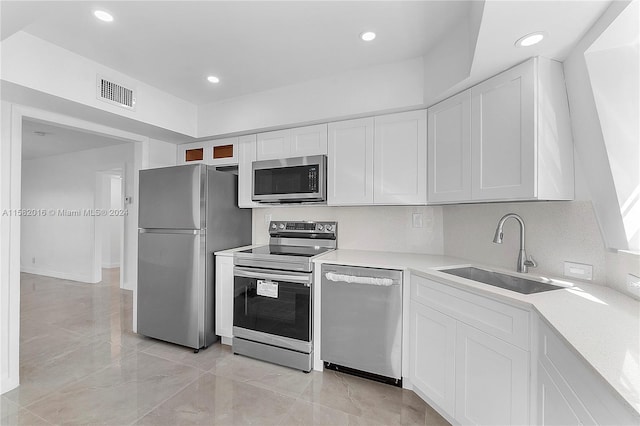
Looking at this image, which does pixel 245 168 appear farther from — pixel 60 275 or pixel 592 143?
pixel 60 275

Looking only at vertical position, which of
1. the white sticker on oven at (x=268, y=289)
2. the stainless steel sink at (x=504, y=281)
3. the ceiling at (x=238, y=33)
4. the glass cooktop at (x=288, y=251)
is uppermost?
the ceiling at (x=238, y=33)

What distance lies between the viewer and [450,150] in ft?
7.11

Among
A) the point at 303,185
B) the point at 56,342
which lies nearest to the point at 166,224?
the point at 303,185

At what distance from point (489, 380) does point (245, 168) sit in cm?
270

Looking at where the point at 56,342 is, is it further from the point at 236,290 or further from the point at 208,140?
the point at 208,140

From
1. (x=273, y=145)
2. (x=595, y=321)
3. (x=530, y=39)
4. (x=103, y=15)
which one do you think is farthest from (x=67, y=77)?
(x=595, y=321)

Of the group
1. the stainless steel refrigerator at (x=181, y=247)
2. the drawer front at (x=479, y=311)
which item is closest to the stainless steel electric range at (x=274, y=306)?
the stainless steel refrigerator at (x=181, y=247)

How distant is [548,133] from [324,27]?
59.5 inches

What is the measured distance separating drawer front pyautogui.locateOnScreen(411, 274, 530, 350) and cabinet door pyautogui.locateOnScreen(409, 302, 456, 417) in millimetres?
73

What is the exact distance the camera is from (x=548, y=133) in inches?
65.4

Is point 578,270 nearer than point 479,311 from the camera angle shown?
No

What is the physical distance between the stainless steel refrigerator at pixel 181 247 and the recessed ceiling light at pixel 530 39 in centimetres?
255

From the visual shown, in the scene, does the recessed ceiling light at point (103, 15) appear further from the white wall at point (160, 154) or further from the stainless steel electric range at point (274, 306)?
the stainless steel electric range at point (274, 306)

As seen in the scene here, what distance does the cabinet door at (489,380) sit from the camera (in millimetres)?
1346
